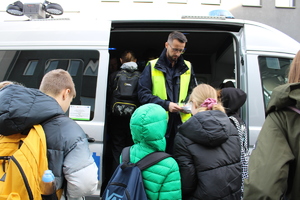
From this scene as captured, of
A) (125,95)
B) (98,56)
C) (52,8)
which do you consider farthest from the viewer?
(52,8)

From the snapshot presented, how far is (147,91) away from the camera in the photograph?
3.01 meters

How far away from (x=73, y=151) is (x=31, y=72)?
6.24 feet

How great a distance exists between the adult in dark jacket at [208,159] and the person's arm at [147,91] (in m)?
1.02

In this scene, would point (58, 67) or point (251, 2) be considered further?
point (251, 2)

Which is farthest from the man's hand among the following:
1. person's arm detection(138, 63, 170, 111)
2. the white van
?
the white van

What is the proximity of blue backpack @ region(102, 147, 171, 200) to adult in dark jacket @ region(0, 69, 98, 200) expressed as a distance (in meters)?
0.24

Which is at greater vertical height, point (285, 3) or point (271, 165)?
point (285, 3)

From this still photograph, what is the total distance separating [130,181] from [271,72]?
6.92 feet

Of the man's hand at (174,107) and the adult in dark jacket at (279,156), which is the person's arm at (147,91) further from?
the adult in dark jacket at (279,156)

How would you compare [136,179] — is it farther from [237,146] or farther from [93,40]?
[93,40]

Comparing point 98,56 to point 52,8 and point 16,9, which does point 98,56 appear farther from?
point 16,9

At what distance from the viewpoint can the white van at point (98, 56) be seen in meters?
2.81

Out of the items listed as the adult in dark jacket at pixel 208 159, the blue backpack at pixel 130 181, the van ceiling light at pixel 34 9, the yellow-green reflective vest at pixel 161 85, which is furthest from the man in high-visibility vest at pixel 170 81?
the van ceiling light at pixel 34 9

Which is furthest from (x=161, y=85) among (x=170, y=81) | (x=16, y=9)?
(x=16, y=9)
